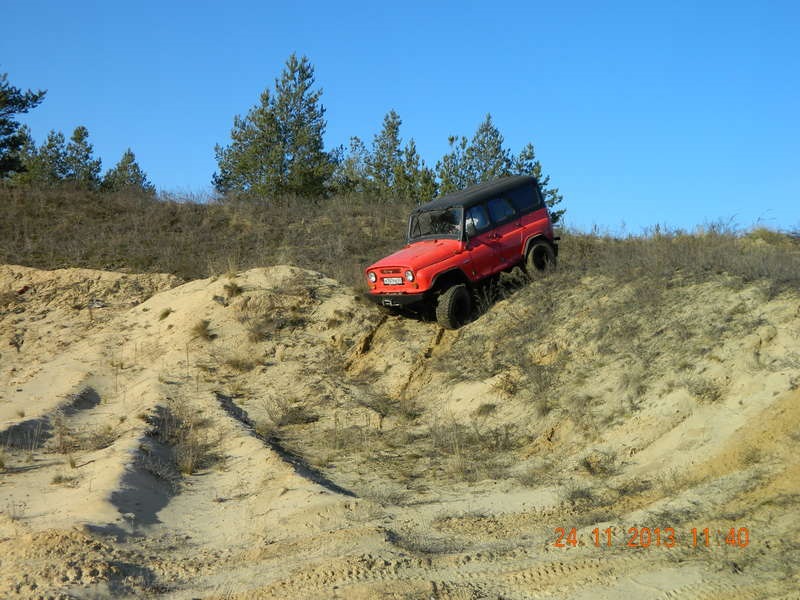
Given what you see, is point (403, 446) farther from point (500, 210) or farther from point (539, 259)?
point (539, 259)

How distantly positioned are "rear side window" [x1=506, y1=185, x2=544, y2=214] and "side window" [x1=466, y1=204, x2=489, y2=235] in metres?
0.82

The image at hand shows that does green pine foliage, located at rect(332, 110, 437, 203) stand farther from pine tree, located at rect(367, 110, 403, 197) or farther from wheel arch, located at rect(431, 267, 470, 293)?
wheel arch, located at rect(431, 267, 470, 293)

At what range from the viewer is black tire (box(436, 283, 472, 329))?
42.1 feet

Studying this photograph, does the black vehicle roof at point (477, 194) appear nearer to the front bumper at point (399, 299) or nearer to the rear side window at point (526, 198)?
the rear side window at point (526, 198)

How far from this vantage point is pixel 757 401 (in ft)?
25.7

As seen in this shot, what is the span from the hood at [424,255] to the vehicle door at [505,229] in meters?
0.97

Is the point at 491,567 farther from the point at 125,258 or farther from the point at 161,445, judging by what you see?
the point at 125,258

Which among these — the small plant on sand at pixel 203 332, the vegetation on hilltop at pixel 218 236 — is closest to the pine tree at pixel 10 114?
the vegetation on hilltop at pixel 218 236

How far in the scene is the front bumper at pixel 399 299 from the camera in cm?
1270

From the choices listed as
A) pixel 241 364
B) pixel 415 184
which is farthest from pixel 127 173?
pixel 241 364

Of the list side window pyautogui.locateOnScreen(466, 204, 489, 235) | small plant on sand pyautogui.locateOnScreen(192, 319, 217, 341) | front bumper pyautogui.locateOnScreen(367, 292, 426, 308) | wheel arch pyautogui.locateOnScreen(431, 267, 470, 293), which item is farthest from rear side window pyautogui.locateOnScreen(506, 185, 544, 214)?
small plant on sand pyautogui.locateOnScreen(192, 319, 217, 341)

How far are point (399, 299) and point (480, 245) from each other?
183cm

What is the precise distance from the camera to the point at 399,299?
12.8 metres

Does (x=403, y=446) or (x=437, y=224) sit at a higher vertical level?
(x=437, y=224)
